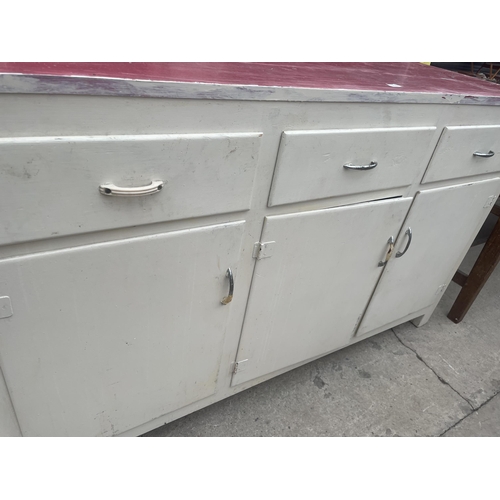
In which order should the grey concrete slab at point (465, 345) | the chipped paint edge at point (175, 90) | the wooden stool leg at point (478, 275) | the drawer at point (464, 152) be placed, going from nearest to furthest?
the chipped paint edge at point (175, 90)
the drawer at point (464, 152)
the grey concrete slab at point (465, 345)
the wooden stool leg at point (478, 275)

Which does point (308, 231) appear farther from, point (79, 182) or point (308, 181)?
point (79, 182)

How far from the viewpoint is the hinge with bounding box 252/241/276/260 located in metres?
0.89

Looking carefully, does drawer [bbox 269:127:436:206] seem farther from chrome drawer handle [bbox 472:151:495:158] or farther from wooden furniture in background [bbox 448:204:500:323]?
wooden furniture in background [bbox 448:204:500:323]

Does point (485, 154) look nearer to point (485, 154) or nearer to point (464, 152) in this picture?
point (485, 154)

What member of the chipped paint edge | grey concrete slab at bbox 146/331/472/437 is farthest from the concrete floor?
the chipped paint edge

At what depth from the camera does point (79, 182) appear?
604 mm

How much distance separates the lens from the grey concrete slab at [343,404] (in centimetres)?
120

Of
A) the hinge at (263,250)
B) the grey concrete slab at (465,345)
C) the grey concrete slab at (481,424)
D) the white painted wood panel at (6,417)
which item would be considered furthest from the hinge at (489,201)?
the white painted wood panel at (6,417)

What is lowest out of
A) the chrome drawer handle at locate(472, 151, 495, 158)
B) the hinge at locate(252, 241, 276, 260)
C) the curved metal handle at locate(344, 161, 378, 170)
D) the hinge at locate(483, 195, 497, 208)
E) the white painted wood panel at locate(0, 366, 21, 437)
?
the white painted wood panel at locate(0, 366, 21, 437)

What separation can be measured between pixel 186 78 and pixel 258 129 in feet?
0.54

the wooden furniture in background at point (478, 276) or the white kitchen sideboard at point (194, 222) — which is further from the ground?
the white kitchen sideboard at point (194, 222)

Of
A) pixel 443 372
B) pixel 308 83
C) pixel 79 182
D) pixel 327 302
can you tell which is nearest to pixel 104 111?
pixel 79 182

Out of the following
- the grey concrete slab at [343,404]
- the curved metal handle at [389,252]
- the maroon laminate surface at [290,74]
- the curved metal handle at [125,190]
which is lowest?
the grey concrete slab at [343,404]

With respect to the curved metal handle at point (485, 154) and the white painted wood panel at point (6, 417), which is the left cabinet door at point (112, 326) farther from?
the curved metal handle at point (485, 154)
